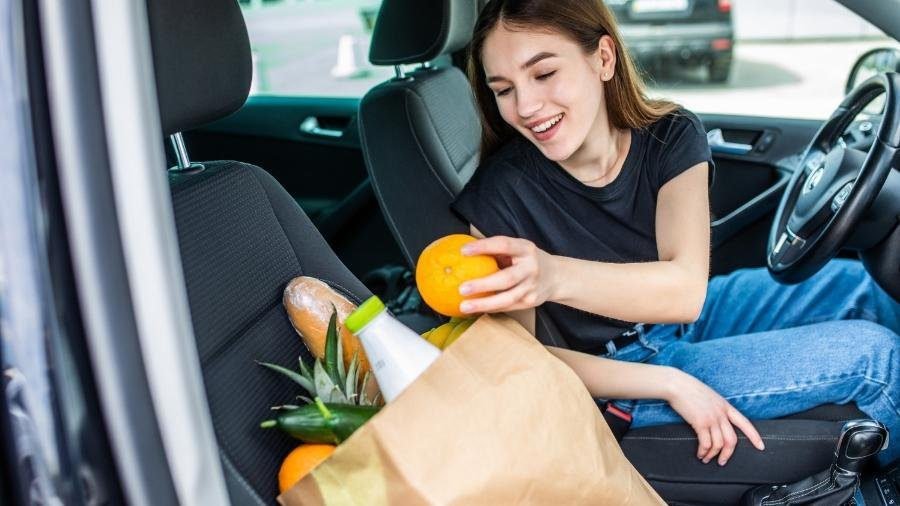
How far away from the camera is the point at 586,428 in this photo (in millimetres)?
819

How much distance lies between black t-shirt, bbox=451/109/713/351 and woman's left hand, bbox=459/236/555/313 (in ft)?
1.34

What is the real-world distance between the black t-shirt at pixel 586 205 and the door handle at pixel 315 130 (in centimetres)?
151

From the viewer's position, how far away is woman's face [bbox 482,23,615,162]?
121 cm

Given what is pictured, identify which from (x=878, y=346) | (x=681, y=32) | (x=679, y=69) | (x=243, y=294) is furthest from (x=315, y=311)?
(x=679, y=69)

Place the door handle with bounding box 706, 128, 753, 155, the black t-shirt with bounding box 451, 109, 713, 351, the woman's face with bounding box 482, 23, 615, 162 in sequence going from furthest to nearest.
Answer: the door handle with bounding box 706, 128, 753, 155, the black t-shirt with bounding box 451, 109, 713, 351, the woman's face with bounding box 482, 23, 615, 162

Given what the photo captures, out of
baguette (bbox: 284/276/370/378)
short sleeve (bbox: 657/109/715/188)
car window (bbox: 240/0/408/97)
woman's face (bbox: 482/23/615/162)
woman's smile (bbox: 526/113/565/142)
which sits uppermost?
woman's face (bbox: 482/23/615/162)

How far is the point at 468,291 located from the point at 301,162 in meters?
2.15

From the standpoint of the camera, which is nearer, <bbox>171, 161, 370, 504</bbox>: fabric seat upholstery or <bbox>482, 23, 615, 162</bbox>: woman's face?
<bbox>171, 161, 370, 504</bbox>: fabric seat upholstery

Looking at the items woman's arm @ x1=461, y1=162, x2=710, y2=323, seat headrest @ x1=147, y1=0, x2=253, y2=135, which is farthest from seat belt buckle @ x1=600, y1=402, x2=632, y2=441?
seat headrest @ x1=147, y1=0, x2=253, y2=135

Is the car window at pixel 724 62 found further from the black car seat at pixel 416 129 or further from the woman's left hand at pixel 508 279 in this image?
the woman's left hand at pixel 508 279

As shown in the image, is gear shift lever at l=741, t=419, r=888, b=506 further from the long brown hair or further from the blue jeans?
the long brown hair

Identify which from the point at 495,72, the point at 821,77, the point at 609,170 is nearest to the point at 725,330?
the point at 609,170

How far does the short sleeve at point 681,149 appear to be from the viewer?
1.28 metres

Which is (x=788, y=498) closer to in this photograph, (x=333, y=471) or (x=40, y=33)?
(x=333, y=471)
